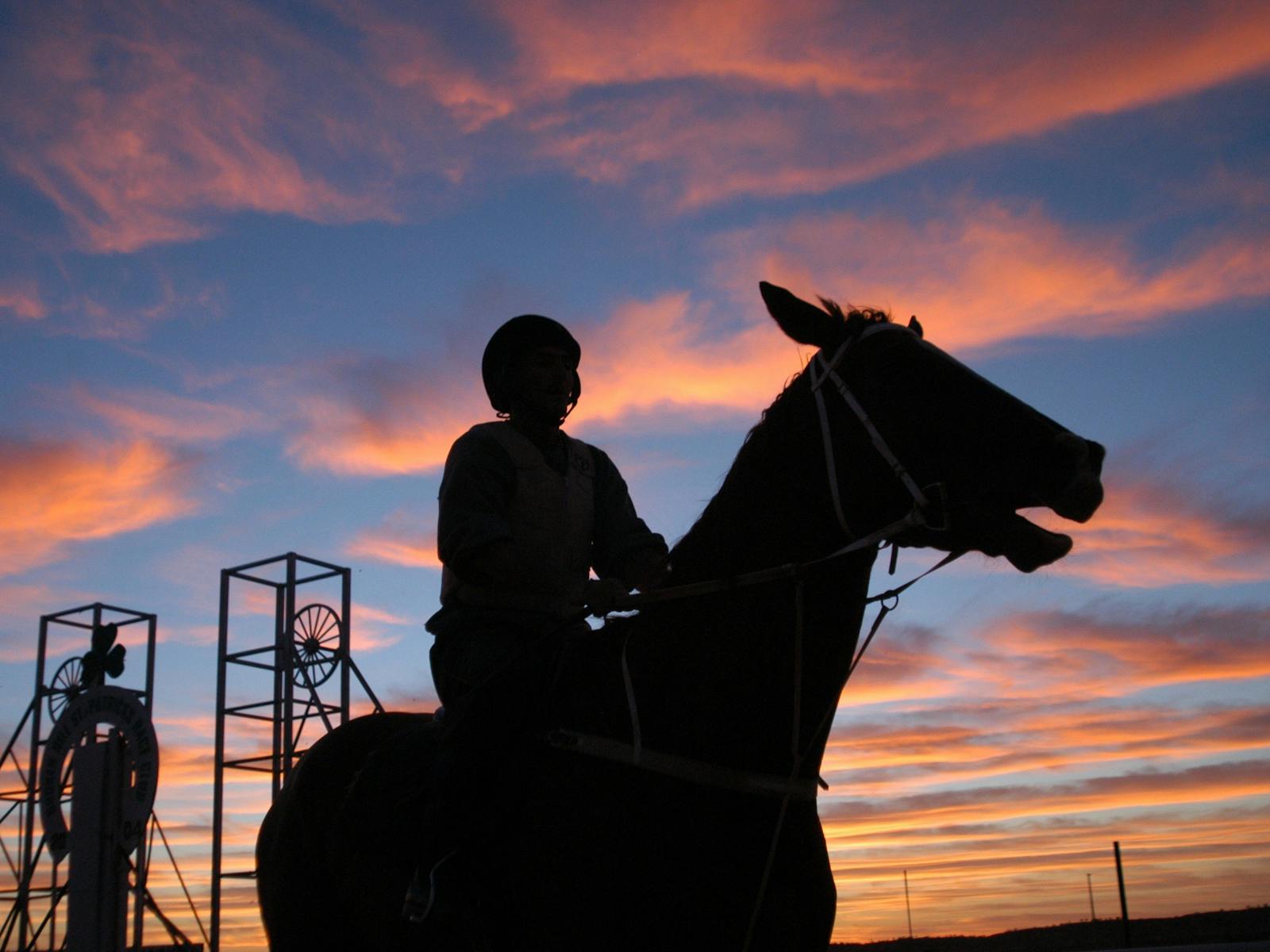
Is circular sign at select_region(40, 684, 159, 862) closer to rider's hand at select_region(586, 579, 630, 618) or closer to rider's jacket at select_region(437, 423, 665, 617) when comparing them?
rider's jacket at select_region(437, 423, 665, 617)

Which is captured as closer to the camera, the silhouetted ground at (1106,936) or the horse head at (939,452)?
the horse head at (939,452)

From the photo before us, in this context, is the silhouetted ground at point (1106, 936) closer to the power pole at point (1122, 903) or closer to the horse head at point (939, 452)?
the power pole at point (1122, 903)

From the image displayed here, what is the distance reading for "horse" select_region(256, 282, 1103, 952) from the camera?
3.18 m

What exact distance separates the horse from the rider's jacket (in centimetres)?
56

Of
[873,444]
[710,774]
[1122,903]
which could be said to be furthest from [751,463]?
[1122,903]

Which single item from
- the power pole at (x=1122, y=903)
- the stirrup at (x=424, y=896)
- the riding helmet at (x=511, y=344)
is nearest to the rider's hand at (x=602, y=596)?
the stirrup at (x=424, y=896)

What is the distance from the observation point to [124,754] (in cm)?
1421

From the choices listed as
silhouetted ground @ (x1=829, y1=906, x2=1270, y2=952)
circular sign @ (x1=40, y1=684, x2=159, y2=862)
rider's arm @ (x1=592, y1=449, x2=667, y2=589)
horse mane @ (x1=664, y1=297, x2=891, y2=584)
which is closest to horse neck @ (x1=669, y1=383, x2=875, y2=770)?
horse mane @ (x1=664, y1=297, x2=891, y2=584)

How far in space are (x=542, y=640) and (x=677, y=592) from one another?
568mm

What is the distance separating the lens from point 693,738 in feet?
11.1

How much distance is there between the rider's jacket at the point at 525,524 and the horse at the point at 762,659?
1.83 feet

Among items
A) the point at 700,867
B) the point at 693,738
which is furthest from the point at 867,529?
the point at 700,867

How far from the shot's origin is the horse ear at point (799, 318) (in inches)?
145

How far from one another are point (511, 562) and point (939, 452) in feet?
5.53
